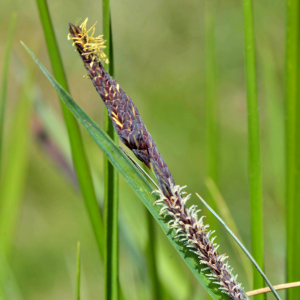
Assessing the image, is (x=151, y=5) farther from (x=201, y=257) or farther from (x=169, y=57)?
(x=201, y=257)

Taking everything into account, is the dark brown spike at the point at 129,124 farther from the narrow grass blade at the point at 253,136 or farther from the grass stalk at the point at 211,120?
the grass stalk at the point at 211,120

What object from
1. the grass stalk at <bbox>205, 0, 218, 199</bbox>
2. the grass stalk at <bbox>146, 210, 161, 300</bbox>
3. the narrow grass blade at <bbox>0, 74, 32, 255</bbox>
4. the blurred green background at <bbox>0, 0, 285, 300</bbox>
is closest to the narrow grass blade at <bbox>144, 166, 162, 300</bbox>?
the grass stalk at <bbox>146, 210, 161, 300</bbox>

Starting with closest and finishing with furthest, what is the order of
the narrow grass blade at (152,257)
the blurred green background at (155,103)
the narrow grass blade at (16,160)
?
the narrow grass blade at (152,257) < the narrow grass blade at (16,160) < the blurred green background at (155,103)

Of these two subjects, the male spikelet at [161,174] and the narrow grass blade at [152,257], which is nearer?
the male spikelet at [161,174]

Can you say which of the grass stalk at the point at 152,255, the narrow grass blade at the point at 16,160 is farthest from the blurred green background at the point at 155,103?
the grass stalk at the point at 152,255

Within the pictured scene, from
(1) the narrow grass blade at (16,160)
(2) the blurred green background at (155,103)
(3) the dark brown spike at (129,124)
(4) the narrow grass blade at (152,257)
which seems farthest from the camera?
(2) the blurred green background at (155,103)

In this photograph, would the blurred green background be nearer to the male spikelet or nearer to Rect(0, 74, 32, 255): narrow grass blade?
Rect(0, 74, 32, 255): narrow grass blade

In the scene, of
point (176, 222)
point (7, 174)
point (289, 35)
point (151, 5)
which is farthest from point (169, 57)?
point (176, 222)
